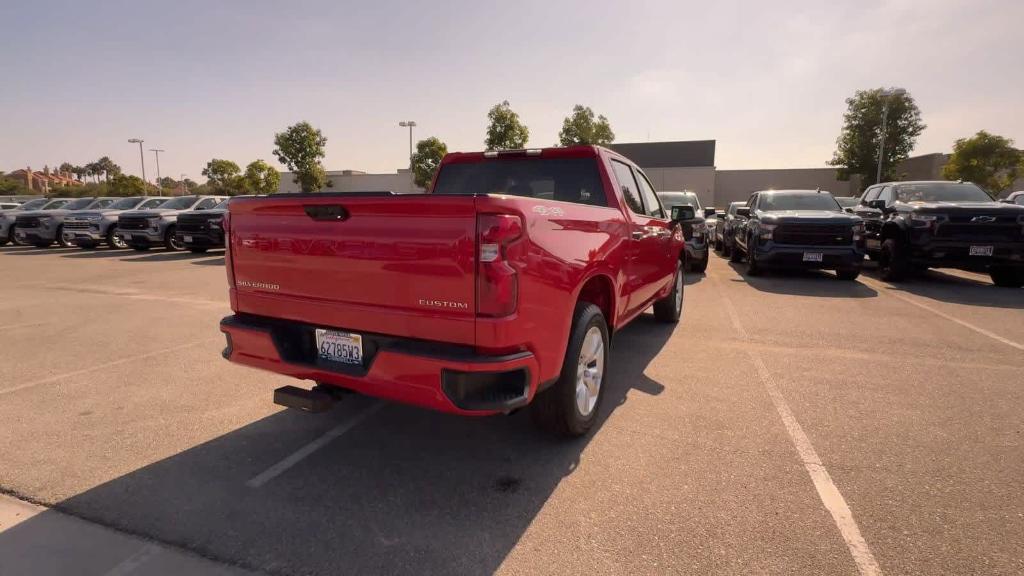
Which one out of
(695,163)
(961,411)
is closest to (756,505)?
(961,411)

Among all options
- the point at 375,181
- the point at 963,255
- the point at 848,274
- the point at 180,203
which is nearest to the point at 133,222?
the point at 180,203

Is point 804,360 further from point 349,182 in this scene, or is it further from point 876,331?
point 349,182

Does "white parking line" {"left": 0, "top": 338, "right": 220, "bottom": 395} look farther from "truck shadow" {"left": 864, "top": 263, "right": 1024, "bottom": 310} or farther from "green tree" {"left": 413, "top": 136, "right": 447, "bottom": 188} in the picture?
"green tree" {"left": 413, "top": 136, "right": 447, "bottom": 188}

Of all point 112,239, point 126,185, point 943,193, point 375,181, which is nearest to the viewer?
point 943,193

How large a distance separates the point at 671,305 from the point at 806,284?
Answer: 4.88m

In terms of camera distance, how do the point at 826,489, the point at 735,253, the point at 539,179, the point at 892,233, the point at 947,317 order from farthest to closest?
the point at 735,253 → the point at 892,233 → the point at 947,317 → the point at 539,179 → the point at 826,489

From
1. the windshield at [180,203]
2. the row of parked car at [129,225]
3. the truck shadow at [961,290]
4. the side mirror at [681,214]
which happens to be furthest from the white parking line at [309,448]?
the windshield at [180,203]

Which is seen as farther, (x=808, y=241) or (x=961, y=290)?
(x=808, y=241)

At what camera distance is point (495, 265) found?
93.9 inches

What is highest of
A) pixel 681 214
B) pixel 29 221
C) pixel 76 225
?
pixel 681 214

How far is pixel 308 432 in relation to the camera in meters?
3.53

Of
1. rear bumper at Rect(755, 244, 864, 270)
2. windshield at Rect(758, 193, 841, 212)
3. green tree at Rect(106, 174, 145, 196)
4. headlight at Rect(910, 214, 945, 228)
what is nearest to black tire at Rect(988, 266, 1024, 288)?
headlight at Rect(910, 214, 945, 228)

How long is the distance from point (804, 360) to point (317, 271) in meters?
4.56

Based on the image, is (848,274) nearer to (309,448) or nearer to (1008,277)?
(1008,277)
